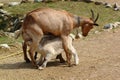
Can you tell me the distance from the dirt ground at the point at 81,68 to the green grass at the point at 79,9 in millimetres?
4449

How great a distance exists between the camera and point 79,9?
59.4 feet

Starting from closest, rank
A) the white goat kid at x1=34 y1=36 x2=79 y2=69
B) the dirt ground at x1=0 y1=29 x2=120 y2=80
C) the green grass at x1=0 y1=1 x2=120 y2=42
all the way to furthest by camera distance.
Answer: the dirt ground at x1=0 y1=29 x2=120 y2=80 < the white goat kid at x1=34 y1=36 x2=79 y2=69 < the green grass at x1=0 y1=1 x2=120 y2=42

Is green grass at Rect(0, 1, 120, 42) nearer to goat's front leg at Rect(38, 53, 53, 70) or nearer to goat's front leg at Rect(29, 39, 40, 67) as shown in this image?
goat's front leg at Rect(38, 53, 53, 70)

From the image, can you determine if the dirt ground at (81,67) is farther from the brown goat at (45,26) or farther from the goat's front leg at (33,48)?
the brown goat at (45,26)

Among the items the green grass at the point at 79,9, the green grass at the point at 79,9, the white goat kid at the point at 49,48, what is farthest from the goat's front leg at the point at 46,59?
the green grass at the point at 79,9

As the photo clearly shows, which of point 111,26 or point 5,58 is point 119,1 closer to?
point 111,26

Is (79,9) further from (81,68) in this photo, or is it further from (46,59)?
(81,68)

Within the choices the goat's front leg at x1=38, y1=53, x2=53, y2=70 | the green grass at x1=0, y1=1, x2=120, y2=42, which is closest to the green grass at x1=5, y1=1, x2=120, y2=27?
the green grass at x1=0, y1=1, x2=120, y2=42

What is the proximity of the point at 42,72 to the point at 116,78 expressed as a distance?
71.9 inches

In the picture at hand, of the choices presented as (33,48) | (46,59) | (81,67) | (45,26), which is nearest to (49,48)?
(46,59)

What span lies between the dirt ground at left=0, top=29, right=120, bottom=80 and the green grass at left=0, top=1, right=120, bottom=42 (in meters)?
4.45

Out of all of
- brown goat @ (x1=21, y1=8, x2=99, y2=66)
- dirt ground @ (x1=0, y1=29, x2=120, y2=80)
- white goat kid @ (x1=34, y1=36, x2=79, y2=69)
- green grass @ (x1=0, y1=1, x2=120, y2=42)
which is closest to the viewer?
dirt ground @ (x1=0, y1=29, x2=120, y2=80)

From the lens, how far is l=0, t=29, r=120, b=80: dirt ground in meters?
9.23

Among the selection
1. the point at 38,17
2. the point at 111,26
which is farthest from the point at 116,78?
the point at 111,26
